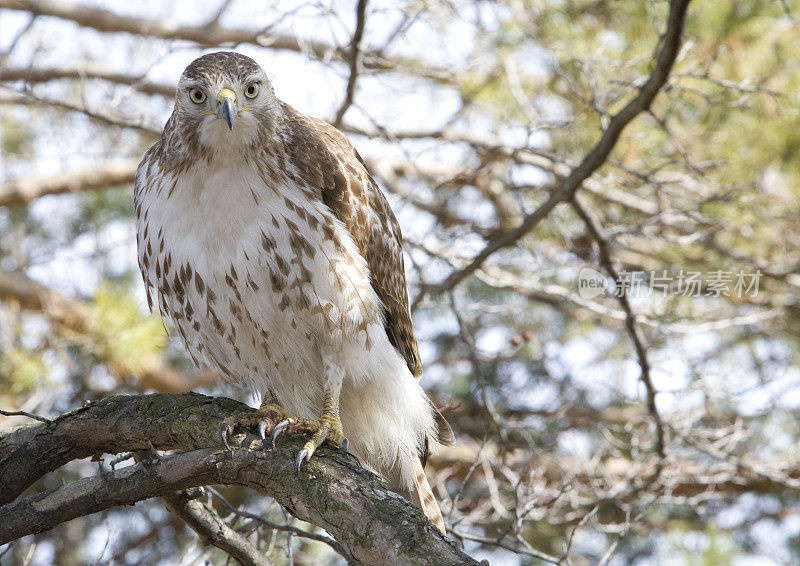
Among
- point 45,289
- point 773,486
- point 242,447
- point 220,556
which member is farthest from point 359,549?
point 773,486

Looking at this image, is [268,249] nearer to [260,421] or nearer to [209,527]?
[260,421]

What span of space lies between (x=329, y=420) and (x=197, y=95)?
49.7 inches

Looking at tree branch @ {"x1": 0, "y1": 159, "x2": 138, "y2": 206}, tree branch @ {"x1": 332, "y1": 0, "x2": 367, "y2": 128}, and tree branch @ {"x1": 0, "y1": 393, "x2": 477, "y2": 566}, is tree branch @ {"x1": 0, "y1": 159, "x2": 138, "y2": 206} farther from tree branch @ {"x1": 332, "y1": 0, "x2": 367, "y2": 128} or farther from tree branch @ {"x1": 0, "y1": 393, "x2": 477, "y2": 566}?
tree branch @ {"x1": 0, "y1": 393, "x2": 477, "y2": 566}

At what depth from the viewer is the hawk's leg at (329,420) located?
281 cm

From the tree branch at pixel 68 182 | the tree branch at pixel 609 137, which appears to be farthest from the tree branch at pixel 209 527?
the tree branch at pixel 68 182

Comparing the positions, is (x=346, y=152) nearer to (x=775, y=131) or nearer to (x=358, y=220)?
(x=358, y=220)

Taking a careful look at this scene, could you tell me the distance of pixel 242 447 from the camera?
9.16 ft

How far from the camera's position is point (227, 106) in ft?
10.0

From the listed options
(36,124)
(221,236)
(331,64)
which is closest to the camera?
(221,236)

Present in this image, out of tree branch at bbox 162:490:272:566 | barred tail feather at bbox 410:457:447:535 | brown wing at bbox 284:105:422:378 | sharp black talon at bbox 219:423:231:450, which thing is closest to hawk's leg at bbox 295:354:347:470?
sharp black talon at bbox 219:423:231:450

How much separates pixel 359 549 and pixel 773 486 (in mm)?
5117

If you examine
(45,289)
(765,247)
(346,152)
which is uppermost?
(346,152)

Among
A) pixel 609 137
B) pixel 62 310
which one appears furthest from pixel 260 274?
pixel 62 310

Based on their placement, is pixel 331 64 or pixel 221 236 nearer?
pixel 221 236
